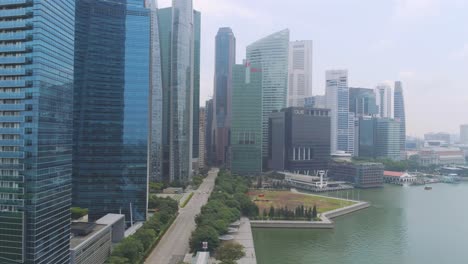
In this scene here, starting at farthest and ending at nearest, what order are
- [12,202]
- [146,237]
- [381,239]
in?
[381,239], [146,237], [12,202]

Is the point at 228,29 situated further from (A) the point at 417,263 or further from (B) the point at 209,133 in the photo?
(A) the point at 417,263

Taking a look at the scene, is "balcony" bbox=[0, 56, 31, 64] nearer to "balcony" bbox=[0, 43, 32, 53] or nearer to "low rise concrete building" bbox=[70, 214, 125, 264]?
"balcony" bbox=[0, 43, 32, 53]

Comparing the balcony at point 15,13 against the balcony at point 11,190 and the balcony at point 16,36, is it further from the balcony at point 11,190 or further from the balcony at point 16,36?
the balcony at point 11,190

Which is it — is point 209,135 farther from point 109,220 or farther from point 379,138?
point 109,220

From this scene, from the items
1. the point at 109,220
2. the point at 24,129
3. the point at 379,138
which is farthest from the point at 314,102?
the point at 24,129

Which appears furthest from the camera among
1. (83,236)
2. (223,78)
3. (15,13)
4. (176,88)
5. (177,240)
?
(223,78)

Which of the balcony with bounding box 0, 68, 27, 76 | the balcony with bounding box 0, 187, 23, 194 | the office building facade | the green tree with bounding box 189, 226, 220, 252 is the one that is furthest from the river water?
the office building facade
